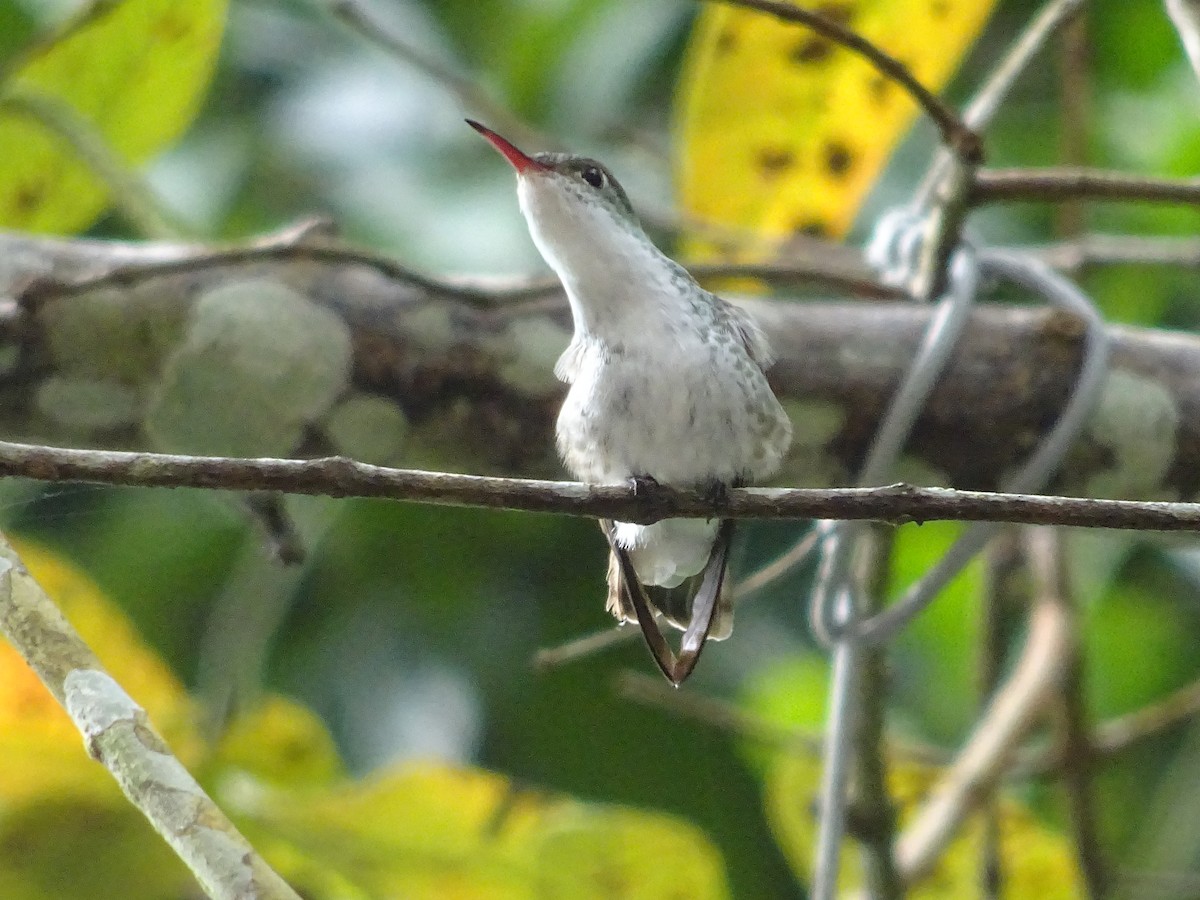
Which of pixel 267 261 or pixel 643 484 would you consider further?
pixel 267 261

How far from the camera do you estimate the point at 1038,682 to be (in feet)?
6.62

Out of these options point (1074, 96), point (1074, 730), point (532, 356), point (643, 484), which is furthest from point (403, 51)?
point (1074, 730)

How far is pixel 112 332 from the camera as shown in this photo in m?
1.33

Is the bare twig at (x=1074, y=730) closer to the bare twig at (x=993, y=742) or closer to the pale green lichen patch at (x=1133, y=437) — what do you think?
the bare twig at (x=993, y=742)

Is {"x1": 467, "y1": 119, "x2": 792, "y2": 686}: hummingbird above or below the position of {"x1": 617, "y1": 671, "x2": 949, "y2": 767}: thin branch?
above

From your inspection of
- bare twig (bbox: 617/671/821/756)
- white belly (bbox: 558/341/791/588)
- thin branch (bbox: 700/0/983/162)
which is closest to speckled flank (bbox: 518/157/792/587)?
white belly (bbox: 558/341/791/588)

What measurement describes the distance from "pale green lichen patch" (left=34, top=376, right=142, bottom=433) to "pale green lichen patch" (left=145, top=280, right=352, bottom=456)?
22 millimetres

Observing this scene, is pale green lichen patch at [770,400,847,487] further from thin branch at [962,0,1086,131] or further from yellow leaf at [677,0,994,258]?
yellow leaf at [677,0,994,258]

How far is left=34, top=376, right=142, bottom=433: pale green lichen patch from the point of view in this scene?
1315mm

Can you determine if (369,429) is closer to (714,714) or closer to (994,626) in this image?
(714,714)

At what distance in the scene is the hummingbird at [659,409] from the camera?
114 centimetres

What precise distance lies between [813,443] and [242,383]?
552mm

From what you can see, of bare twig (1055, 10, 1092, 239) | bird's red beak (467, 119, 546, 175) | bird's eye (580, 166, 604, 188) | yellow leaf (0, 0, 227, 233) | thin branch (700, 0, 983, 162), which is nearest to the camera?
thin branch (700, 0, 983, 162)

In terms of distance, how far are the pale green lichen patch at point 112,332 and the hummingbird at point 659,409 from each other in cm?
37
